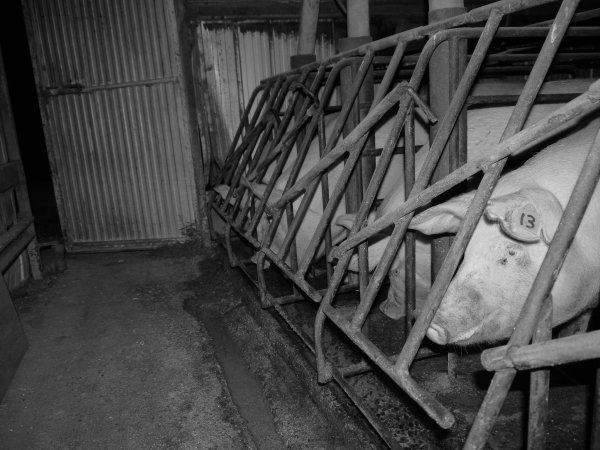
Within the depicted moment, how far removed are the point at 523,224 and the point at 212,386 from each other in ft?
6.99

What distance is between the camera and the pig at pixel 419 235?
112 inches

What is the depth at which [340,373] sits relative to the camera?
2379 mm

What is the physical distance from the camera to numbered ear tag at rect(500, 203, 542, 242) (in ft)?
5.31

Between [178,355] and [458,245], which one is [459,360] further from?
[178,355]

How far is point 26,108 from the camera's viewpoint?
15.4 meters

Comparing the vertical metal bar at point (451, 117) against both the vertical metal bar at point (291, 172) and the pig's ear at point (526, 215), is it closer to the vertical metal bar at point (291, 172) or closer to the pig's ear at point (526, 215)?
the pig's ear at point (526, 215)

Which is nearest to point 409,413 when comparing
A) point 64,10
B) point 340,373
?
point 340,373

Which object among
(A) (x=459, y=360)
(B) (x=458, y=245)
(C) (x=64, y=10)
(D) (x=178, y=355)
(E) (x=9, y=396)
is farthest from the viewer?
(C) (x=64, y=10)

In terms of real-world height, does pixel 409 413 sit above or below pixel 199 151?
below

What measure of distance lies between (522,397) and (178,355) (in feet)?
7.29

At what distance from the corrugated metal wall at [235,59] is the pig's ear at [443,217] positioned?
4415 mm

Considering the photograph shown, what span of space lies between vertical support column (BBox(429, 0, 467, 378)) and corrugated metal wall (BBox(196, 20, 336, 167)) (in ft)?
12.6

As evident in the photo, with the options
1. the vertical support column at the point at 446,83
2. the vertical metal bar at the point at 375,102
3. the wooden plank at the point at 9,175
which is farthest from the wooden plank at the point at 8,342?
the vertical support column at the point at 446,83

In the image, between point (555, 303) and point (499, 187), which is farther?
point (499, 187)
